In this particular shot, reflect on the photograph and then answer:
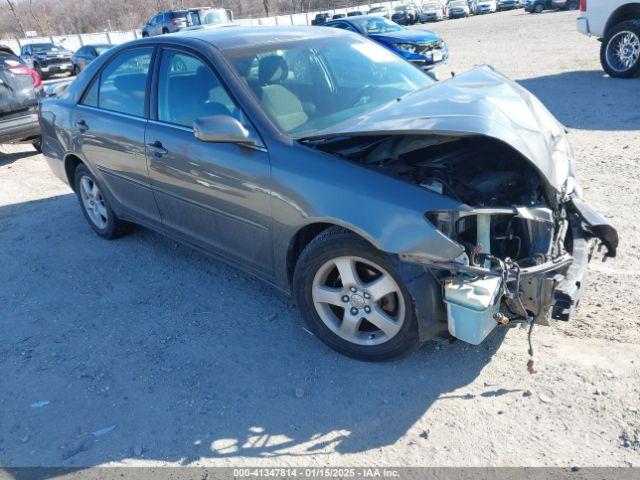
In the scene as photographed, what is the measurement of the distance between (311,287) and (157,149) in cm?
160

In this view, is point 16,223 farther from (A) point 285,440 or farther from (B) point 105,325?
(A) point 285,440

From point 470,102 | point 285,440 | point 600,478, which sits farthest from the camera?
point 470,102

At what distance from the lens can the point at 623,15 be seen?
9.83 m

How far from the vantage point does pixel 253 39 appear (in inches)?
149

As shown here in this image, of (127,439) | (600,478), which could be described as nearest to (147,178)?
(127,439)

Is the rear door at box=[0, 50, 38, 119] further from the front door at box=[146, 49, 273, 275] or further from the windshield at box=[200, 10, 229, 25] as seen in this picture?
the windshield at box=[200, 10, 229, 25]

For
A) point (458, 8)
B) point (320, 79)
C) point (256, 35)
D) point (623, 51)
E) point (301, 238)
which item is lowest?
point (458, 8)

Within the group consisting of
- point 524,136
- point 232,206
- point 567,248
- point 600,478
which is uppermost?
point 524,136

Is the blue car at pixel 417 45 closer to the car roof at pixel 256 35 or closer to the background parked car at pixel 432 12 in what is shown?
the car roof at pixel 256 35

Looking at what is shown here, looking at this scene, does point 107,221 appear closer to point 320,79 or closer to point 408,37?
point 320,79

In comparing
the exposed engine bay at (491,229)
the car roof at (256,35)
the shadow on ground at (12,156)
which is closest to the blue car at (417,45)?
the shadow on ground at (12,156)

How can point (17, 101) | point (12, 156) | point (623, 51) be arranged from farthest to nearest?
point (623, 51) → point (12, 156) → point (17, 101)

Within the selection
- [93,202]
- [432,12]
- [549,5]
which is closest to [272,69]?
[93,202]

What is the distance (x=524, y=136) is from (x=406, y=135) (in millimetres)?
615
